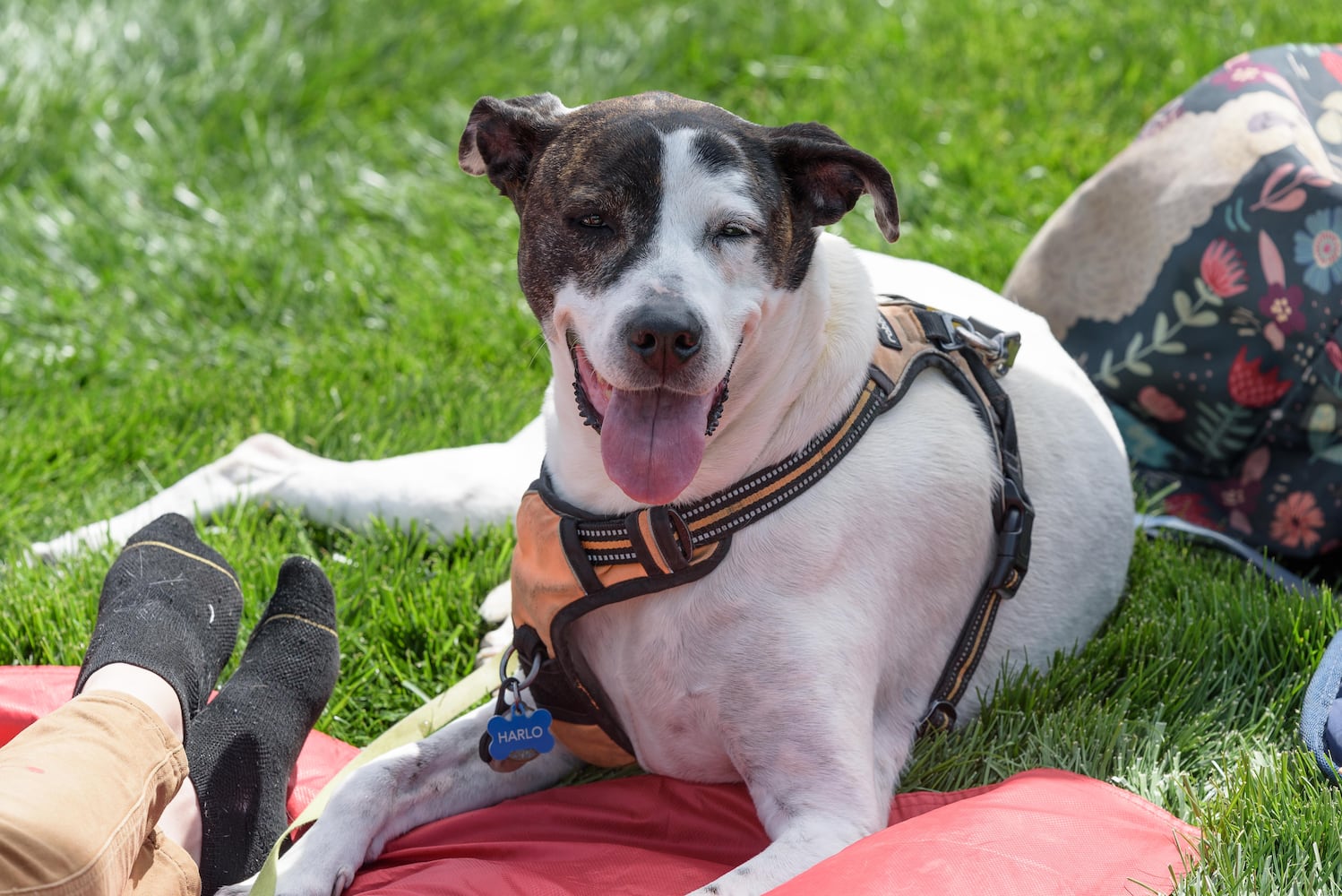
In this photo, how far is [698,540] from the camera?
2.49 m

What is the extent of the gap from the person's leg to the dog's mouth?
3.31 feet

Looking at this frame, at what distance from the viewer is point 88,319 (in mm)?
5133

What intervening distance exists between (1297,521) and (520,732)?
220 cm

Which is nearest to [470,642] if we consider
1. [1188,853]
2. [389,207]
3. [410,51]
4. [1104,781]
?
[1104,781]

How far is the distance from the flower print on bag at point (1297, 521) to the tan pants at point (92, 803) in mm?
2817

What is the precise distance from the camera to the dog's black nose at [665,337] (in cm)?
229

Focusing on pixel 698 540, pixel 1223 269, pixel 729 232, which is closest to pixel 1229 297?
pixel 1223 269

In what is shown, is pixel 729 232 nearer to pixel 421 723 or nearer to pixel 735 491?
pixel 735 491

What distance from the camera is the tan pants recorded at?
2082mm

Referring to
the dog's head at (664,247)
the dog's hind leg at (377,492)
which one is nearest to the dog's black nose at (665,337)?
the dog's head at (664,247)

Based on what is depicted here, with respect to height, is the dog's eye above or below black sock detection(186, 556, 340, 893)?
above

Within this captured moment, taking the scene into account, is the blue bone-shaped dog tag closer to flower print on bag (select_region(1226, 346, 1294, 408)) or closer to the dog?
the dog

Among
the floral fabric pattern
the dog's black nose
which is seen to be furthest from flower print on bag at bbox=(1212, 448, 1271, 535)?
the dog's black nose

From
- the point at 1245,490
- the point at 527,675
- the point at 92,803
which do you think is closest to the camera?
the point at 92,803
